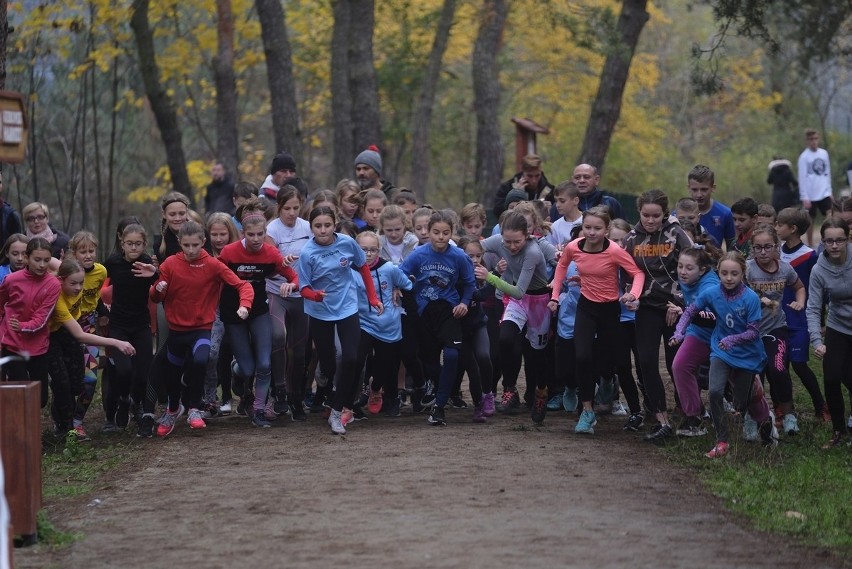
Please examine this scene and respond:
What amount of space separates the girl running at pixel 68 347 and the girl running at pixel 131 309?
0.62ft

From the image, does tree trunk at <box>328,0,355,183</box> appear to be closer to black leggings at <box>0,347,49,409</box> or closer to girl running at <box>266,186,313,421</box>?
girl running at <box>266,186,313,421</box>

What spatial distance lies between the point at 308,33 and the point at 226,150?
10.4 m

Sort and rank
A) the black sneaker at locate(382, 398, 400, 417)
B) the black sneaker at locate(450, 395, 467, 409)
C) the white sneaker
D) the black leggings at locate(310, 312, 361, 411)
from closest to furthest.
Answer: the black leggings at locate(310, 312, 361, 411) < the black sneaker at locate(382, 398, 400, 417) < the white sneaker < the black sneaker at locate(450, 395, 467, 409)

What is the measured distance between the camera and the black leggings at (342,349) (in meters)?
11.3

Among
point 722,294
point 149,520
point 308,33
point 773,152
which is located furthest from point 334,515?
point 773,152

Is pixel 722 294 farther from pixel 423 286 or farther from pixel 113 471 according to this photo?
pixel 113 471

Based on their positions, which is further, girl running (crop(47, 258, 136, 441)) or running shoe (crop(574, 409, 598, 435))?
running shoe (crop(574, 409, 598, 435))

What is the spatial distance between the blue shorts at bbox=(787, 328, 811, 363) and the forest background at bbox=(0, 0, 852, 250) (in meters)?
8.02

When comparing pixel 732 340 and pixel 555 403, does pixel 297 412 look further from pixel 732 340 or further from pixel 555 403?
pixel 732 340

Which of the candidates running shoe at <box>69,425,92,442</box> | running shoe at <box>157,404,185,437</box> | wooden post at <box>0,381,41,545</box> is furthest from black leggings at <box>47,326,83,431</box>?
wooden post at <box>0,381,41,545</box>

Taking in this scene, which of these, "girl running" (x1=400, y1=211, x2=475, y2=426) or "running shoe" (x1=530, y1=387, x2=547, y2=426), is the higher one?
"girl running" (x1=400, y1=211, x2=475, y2=426)

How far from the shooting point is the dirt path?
7.09 meters

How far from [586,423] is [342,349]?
2.18m

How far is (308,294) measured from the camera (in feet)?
36.7
